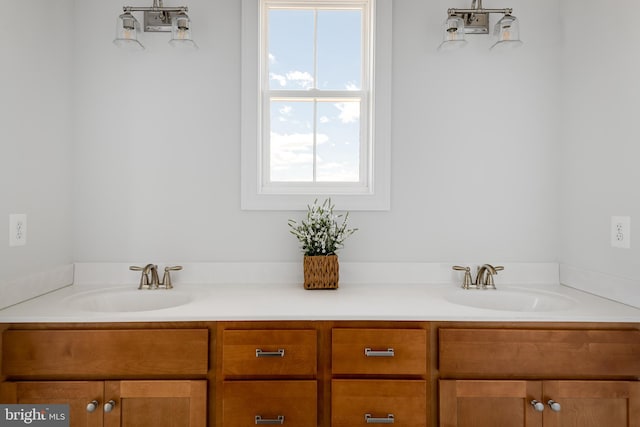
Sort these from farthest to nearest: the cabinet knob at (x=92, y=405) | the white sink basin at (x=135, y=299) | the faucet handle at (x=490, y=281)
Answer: the faucet handle at (x=490, y=281) < the white sink basin at (x=135, y=299) < the cabinet knob at (x=92, y=405)

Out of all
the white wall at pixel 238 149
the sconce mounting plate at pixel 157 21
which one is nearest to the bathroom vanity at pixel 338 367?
the white wall at pixel 238 149

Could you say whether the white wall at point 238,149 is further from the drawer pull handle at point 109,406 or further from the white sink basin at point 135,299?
the drawer pull handle at point 109,406

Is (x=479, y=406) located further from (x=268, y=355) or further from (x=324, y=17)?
(x=324, y=17)

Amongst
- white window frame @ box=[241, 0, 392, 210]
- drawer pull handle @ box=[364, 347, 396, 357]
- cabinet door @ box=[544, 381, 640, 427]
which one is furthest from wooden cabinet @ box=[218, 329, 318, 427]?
cabinet door @ box=[544, 381, 640, 427]

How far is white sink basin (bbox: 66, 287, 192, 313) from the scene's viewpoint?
183cm

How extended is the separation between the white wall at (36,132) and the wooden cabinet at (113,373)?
31cm

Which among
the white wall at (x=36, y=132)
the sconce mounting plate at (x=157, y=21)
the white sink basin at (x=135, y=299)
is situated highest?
the sconce mounting plate at (x=157, y=21)

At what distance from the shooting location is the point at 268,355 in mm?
1456

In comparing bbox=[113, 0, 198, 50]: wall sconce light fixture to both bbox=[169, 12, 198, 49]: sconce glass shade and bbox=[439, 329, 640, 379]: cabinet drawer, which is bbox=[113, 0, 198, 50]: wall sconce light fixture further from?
bbox=[439, 329, 640, 379]: cabinet drawer

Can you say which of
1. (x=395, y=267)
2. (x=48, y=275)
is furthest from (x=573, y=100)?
(x=48, y=275)

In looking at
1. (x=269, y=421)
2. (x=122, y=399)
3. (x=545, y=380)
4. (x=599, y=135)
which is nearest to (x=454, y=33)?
(x=599, y=135)

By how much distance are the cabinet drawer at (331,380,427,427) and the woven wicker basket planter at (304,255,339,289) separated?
0.49 metres

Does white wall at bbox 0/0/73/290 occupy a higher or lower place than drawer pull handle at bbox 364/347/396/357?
higher

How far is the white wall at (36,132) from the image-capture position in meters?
1.55
